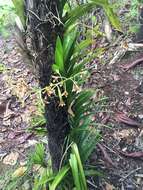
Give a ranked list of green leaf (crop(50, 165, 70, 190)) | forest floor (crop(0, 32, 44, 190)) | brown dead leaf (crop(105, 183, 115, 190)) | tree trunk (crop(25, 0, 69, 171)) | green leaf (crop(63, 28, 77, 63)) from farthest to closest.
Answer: forest floor (crop(0, 32, 44, 190))
brown dead leaf (crop(105, 183, 115, 190))
green leaf (crop(50, 165, 70, 190))
green leaf (crop(63, 28, 77, 63))
tree trunk (crop(25, 0, 69, 171))

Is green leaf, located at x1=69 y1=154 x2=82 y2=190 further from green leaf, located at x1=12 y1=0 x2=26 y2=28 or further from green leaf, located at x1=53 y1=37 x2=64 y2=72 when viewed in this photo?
green leaf, located at x1=12 y1=0 x2=26 y2=28

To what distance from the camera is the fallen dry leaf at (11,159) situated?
12.5ft

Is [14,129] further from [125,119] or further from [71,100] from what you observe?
[71,100]

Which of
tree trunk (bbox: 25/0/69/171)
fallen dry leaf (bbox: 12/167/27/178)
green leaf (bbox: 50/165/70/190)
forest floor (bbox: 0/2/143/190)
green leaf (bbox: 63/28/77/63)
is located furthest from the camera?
fallen dry leaf (bbox: 12/167/27/178)

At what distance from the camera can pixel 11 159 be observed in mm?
3842

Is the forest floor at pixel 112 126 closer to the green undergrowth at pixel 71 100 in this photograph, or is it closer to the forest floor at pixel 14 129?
the forest floor at pixel 14 129

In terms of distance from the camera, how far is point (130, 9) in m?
4.99

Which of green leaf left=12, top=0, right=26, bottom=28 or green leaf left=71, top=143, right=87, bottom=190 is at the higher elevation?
green leaf left=12, top=0, right=26, bottom=28

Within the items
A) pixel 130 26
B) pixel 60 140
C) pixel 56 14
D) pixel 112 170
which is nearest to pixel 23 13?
pixel 56 14

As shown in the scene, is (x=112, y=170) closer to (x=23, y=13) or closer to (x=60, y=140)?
(x=60, y=140)

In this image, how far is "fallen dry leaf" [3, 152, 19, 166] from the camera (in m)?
3.81

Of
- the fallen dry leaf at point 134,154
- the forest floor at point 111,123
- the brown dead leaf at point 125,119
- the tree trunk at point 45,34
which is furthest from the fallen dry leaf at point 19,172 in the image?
the tree trunk at point 45,34

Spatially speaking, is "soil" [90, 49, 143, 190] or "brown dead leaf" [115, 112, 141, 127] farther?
"brown dead leaf" [115, 112, 141, 127]

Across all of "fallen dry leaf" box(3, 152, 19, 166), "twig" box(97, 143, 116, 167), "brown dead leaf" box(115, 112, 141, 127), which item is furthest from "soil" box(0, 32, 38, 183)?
"brown dead leaf" box(115, 112, 141, 127)
